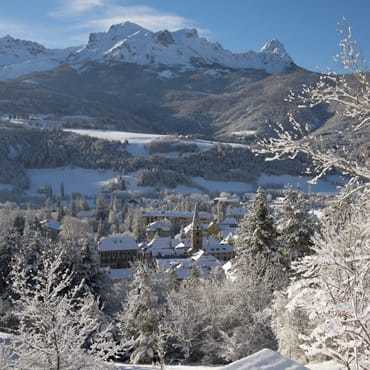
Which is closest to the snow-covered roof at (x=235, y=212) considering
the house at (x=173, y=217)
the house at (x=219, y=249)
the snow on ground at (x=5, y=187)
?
the house at (x=173, y=217)

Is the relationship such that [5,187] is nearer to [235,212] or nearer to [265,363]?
→ [235,212]

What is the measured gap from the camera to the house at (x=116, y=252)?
3100 inches

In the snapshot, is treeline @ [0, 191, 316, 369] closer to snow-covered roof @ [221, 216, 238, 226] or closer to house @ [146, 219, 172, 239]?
house @ [146, 219, 172, 239]

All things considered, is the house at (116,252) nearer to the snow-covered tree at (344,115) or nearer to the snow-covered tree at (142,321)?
the snow-covered tree at (142,321)

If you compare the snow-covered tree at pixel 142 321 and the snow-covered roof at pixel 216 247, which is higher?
the snow-covered tree at pixel 142 321

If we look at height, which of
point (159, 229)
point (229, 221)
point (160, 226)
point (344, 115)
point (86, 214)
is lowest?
point (159, 229)

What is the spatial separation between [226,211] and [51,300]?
11837 centimetres

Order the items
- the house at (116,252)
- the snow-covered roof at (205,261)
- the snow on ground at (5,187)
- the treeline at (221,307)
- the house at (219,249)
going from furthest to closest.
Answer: the snow on ground at (5,187), the house at (116,252), the house at (219,249), the snow-covered roof at (205,261), the treeline at (221,307)

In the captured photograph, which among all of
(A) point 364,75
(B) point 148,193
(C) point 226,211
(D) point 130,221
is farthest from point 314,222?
(B) point 148,193

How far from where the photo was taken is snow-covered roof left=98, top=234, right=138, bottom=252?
3105 inches

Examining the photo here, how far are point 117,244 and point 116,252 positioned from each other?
1190mm

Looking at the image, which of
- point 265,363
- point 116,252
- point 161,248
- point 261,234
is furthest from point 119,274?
point 265,363

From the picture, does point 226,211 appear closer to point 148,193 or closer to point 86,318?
point 148,193

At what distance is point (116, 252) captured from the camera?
79.2 metres
